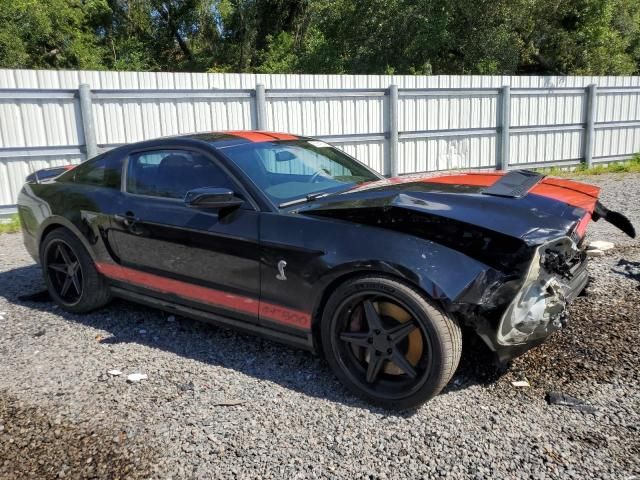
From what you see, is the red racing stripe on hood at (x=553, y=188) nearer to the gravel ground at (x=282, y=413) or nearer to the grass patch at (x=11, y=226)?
the gravel ground at (x=282, y=413)

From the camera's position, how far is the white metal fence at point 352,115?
9.01 m

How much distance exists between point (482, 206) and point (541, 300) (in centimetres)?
59

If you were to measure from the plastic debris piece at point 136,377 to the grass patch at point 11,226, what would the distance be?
6377 mm

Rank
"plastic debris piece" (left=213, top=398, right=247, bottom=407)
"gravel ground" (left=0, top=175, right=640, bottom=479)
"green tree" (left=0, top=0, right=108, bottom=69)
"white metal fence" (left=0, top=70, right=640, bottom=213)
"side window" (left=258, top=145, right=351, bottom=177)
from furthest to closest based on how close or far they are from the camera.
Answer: "green tree" (left=0, top=0, right=108, bottom=69)
"white metal fence" (left=0, top=70, right=640, bottom=213)
"side window" (left=258, top=145, right=351, bottom=177)
"plastic debris piece" (left=213, top=398, right=247, bottom=407)
"gravel ground" (left=0, top=175, right=640, bottom=479)

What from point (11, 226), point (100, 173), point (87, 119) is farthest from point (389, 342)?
point (11, 226)

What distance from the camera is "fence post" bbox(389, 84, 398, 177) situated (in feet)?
37.4

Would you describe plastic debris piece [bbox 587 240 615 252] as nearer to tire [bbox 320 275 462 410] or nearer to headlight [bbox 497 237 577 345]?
A: headlight [bbox 497 237 577 345]

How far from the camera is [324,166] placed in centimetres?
422

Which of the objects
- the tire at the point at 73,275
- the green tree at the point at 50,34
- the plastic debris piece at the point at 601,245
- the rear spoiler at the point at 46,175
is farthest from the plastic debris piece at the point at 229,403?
the green tree at the point at 50,34

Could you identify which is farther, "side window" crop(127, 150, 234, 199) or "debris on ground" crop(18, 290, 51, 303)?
"debris on ground" crop(18, 290, 51, 303)

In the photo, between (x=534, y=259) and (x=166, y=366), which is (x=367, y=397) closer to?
(x=534, y=259)

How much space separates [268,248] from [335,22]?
63.1 ft

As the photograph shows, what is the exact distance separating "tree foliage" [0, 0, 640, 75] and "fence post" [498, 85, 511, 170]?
664 cm

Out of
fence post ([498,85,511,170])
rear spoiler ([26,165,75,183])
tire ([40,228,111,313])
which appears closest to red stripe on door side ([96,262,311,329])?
tire ([40,228,111,313])
